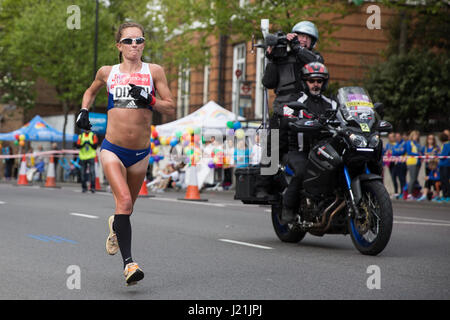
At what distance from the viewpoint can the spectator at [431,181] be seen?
21328mm

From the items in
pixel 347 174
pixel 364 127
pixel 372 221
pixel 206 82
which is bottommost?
pixel 372 221

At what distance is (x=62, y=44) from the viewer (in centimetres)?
4278

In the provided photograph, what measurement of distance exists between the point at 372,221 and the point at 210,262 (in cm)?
167

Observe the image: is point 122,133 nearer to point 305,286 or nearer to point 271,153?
point 305,286

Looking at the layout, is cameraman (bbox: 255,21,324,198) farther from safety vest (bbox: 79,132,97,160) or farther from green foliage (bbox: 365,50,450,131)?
green foliage (bbox: 365,50,450,131)

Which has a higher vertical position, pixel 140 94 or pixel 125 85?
pixel 125 85

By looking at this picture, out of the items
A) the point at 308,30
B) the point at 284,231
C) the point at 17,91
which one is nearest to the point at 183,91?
the point at 17,91

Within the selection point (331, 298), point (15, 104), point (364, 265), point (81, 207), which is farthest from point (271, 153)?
point (15, 104)

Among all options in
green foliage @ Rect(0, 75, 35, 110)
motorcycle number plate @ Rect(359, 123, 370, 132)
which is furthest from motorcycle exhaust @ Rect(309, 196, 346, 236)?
green foliage @ Rect(0, 75, 35, 110)

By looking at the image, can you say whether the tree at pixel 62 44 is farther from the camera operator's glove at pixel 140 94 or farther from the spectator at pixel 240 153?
the camera operator's glove at pixel 140 94

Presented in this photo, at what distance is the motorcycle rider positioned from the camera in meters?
9.47

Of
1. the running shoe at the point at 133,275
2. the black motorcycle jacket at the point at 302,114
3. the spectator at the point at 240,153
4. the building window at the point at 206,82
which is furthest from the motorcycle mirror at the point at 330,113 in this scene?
the building window at the point at 206,82

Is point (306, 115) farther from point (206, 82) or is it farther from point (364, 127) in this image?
point (206, 82)
